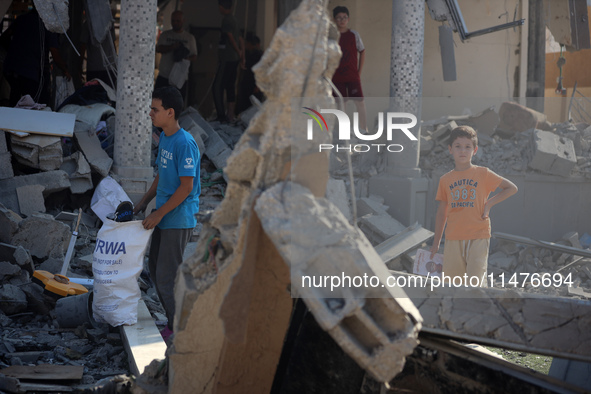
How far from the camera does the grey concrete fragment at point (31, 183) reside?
6.29 m

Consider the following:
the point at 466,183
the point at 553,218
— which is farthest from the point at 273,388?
the point at 553,218

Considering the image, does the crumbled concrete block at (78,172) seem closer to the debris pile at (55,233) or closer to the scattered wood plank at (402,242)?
the debris pile at (55,233)

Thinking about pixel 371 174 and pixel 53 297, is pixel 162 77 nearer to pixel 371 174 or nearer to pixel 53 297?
pixel 371 174

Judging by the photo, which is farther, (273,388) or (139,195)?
(139,195)

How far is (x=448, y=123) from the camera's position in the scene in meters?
9.34

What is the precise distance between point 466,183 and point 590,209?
17.5ft

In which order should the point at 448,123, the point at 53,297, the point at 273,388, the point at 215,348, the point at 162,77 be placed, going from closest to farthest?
the point at 215,348
the point at 273,388
the point at 53,297
the point at 448,123
the point at 162,77

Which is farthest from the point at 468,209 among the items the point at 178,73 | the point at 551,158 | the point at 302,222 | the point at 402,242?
the point at 178,73

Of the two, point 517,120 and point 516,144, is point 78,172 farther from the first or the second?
point 517,120

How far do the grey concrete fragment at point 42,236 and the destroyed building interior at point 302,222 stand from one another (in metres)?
0.02

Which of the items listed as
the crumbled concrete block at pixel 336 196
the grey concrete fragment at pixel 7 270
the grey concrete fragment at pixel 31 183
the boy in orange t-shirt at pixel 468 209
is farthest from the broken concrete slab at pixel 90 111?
the boy in orange t-shirt at pixel 468 209

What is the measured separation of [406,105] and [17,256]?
5.17 metres

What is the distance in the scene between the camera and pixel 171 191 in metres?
4.30

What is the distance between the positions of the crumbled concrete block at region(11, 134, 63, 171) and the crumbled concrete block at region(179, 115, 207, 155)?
2.02 metres
